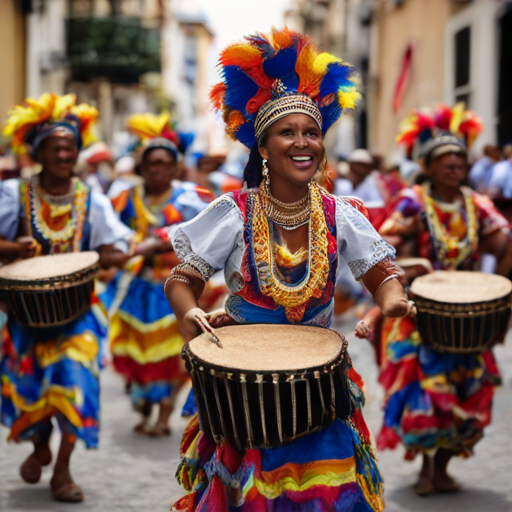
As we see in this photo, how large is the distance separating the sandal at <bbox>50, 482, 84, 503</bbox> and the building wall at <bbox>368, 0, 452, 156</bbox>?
13.6 meters

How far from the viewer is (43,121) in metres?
5.94

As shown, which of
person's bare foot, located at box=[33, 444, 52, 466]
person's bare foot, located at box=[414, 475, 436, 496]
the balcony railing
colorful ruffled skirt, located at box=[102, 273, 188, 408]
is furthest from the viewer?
the balcony railing

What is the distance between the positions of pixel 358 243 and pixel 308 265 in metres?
0.23

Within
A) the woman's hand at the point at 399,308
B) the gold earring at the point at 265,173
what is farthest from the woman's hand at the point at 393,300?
the gold earring at the point at 265,173

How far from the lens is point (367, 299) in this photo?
11430 millimetres

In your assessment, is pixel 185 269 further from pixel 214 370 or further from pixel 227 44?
pixel 227 44

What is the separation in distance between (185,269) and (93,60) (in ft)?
86.9

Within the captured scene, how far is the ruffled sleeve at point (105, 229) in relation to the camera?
588 cm

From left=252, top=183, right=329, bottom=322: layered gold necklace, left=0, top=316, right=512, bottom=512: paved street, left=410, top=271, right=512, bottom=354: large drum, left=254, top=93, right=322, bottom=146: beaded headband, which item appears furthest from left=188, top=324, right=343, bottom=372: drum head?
left=0, top=316, right=512, bottom=512: paved street

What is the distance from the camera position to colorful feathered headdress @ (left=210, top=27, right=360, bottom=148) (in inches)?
146

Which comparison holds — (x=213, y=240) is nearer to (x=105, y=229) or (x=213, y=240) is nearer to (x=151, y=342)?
(x=105, y=229)

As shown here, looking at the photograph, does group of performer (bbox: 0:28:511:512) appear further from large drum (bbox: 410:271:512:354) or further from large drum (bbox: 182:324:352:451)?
large drum (bbox: 410:271:512:354)

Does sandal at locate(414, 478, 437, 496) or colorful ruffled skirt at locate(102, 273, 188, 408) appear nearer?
sandal at locate(414, 478, 437, 496)

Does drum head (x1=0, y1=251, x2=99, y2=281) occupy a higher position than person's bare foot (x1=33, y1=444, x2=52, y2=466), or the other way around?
drum head (x1=0, y1=251, x2=99, y2=281)
